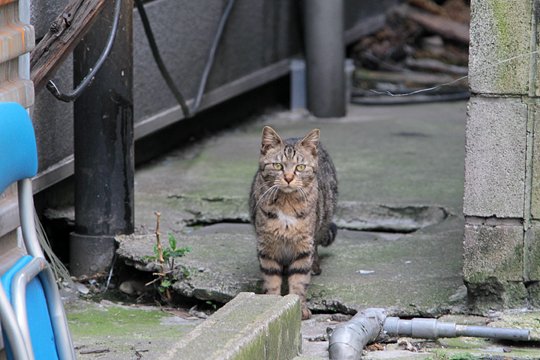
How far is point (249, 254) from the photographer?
18.4ft

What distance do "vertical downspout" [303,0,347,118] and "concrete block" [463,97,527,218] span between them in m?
4.70

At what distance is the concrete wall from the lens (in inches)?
174

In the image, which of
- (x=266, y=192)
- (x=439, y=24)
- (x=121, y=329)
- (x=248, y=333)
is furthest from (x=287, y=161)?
(x=439, y=24)

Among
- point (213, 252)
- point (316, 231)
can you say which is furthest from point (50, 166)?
point (316, 231)

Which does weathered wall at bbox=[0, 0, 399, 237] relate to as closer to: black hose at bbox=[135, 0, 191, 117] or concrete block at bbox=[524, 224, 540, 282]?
black hose at bbox=[135, 0, 191, 117]

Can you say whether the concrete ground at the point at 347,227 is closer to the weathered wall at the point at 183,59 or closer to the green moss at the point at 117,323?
the green moss at the point at 117,323

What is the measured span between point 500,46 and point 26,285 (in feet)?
7.52

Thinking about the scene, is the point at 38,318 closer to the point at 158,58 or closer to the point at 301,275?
the point at 301,275

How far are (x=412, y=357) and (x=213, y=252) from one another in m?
1.62

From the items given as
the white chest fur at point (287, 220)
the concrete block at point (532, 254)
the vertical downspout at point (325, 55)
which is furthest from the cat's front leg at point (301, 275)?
the vertical downspout at point (325, 55)

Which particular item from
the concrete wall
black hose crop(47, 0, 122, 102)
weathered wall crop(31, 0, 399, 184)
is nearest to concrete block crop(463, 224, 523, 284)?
the concrete wall

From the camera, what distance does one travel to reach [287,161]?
4945mm

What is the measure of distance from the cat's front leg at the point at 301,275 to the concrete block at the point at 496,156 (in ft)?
2.73

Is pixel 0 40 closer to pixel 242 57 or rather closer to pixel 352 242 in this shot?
pixel 352 242
